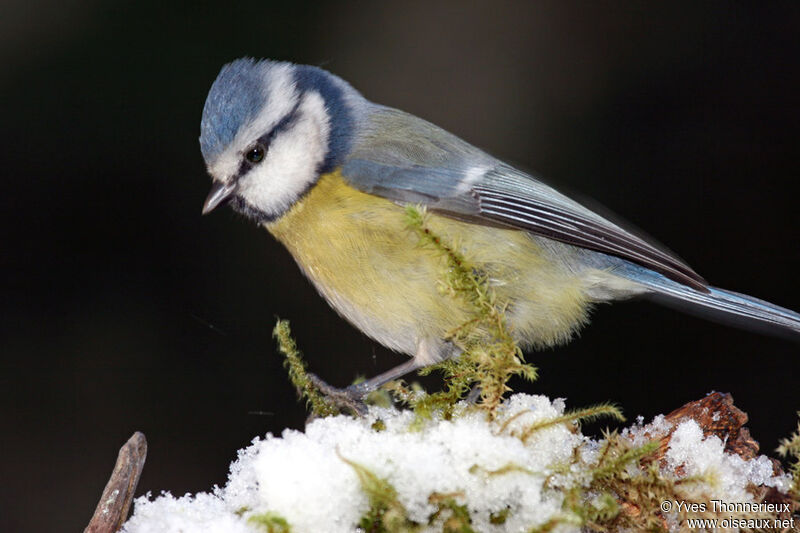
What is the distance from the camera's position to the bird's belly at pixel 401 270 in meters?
1.44

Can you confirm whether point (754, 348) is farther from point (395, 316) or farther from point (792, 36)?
point (395, 316)

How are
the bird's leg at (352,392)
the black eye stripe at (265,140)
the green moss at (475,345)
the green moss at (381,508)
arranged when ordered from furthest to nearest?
the black eye stripe at (265,140), the bird's leg at (352,392), the green moss at (475,345), the green moss at (381,508)

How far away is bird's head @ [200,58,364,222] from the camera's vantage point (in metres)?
1.50

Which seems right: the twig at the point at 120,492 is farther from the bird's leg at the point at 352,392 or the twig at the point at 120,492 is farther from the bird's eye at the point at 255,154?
the bird's eye at the point at 255,154

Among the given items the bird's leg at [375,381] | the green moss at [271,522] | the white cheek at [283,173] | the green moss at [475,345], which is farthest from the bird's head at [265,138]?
the green moss at [271,522]

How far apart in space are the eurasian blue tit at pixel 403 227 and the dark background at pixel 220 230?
87 centimetres

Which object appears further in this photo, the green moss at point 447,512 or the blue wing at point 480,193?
the blue wing at point 480,193

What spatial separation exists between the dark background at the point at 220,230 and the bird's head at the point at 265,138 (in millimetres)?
970

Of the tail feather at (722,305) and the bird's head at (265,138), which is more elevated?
the bird's head at (265,138)

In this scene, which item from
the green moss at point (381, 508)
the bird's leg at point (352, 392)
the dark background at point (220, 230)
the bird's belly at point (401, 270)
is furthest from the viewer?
A: the dark background at point (220, 230)

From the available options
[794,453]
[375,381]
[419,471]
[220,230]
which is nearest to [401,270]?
[375,381]

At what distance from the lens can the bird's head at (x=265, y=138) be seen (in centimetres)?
150

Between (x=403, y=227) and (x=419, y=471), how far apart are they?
63cm

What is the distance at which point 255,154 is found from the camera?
1.55 metres
